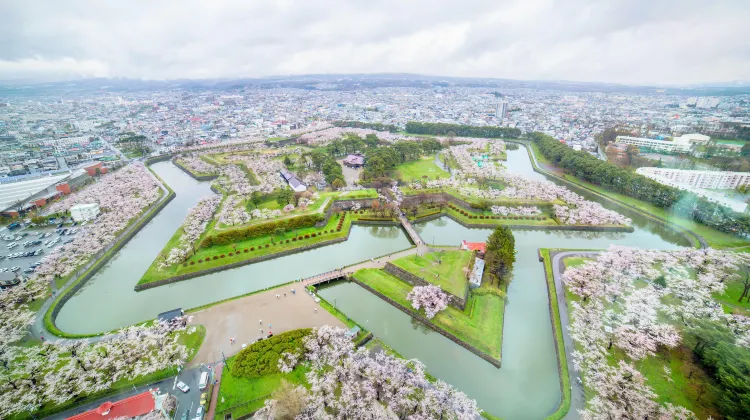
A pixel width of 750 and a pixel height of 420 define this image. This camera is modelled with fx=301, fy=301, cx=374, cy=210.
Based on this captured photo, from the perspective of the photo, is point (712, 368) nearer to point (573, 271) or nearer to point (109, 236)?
point (573, 271)

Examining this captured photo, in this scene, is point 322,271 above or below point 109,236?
below

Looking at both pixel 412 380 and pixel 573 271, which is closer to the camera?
pixel 412 380

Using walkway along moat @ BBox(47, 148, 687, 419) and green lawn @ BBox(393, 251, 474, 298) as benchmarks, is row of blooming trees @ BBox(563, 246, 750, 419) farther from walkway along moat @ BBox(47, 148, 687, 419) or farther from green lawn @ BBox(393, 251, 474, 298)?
green lawn @ BBox(393, 251, 474, 298)

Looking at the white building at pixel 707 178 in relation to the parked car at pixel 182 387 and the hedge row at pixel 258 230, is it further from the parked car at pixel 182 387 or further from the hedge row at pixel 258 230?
the parked car at pixel 182 387

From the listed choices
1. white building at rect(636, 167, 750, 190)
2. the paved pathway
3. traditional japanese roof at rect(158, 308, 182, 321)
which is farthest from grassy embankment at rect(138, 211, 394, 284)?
white building at rect(636, 167, 750, 190)

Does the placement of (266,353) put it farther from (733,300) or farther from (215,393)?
(733,300)

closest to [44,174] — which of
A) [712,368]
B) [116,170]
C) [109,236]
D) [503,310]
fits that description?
[116,170]
